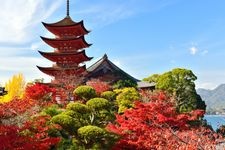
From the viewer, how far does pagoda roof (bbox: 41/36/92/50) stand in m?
47.2

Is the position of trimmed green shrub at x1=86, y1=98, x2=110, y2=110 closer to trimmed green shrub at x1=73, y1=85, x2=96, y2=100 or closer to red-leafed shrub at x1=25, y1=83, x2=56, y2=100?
trimmed green shrub at x1=73, y1=85, x2=96, y2=100

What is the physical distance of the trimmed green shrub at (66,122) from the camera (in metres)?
22.7

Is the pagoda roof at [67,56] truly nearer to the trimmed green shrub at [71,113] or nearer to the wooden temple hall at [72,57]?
the wooden temple hall at [72,57]

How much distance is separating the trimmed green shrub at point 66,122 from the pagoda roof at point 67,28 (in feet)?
84.5

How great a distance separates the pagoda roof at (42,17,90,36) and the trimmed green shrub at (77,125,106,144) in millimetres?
26541

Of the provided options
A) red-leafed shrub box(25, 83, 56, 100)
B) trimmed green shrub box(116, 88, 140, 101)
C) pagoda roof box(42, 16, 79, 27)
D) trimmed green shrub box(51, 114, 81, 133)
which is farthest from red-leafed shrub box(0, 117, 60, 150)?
pagoda roof box(42, 16, 79, 27)

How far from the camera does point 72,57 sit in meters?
46.5

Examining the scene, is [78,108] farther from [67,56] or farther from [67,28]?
[67,28]

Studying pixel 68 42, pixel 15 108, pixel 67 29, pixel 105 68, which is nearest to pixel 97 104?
pixel 15 108

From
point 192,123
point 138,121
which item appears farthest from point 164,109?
point 192,123

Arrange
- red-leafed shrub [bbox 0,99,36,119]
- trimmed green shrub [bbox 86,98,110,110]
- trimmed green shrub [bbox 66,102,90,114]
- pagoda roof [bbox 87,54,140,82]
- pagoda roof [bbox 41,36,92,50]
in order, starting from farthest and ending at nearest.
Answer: pagoda roof [bbox 41,36,92,50] < pagoda roof [bbox 87,54,140,82] < red-leafed shrub [bbox 0,99,36,119] < trimmed green shrub [bbox 86,98,110,110] < trimmed green shrub [bbox 66,102,90,114]

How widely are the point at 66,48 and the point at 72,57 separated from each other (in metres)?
1.85

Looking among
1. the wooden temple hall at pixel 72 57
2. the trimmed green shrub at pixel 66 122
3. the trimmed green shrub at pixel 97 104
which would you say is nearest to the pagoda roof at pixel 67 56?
the wooden temple hall at pixel 72 57

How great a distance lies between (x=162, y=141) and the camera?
2098 cm
